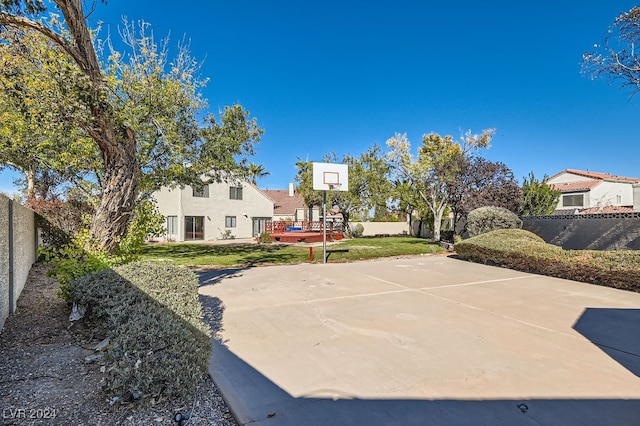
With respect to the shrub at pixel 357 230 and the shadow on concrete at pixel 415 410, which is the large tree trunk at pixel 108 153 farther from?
the shrub at pixel 357 230

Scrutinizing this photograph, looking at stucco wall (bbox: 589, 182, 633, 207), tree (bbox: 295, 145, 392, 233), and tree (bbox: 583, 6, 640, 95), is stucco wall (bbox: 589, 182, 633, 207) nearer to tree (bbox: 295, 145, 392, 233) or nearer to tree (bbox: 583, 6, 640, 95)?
tree (bbox: 295, 145, 392, 233)

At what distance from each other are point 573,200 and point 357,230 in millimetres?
17514

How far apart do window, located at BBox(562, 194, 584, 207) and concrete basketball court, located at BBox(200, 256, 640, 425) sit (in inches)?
912

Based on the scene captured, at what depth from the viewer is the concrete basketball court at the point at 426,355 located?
8.97 ft

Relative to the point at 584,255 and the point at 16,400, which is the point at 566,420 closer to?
the point at 16,400

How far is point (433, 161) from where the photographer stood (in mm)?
21469

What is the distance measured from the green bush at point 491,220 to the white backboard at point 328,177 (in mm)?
6359

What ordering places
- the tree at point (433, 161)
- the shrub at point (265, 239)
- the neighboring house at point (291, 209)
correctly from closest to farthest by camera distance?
1. the tree at point (433, 161)
2. the shrub at point (265, 239)
3. the neighboring house at point (291, 209)

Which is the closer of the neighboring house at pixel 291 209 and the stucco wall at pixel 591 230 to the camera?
the stucco wall at pixel 591 230

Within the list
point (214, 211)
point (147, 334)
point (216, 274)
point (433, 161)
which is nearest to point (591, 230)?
point (433, 161)

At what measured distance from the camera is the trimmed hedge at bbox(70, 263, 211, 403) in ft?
8.13

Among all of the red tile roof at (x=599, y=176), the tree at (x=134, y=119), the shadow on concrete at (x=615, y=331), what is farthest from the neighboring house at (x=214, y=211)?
the red tile roof at (x=599, y=176)

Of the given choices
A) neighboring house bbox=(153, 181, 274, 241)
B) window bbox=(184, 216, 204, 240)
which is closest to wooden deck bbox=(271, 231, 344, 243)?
neighboring house bbox=(153, 181, 274, 241)

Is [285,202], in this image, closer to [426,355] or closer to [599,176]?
[599,176]
